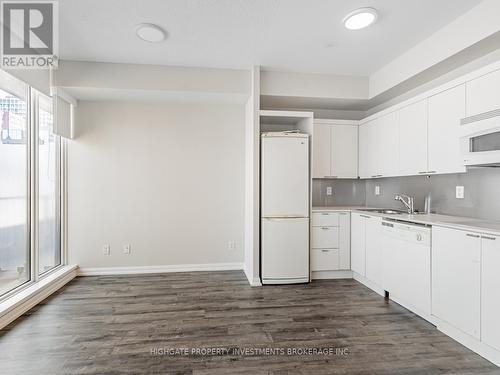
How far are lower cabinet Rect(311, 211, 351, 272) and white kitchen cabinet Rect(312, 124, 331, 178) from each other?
0.62 metres

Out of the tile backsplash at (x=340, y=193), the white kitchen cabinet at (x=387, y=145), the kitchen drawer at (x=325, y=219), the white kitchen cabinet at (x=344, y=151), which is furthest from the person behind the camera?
the tile backsplash at (x=340, y=193)

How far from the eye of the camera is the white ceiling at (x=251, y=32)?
2.32 m

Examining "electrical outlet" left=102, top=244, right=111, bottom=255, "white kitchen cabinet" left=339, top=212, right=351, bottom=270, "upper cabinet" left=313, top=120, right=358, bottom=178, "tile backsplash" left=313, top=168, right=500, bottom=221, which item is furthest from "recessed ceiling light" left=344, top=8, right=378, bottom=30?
"electrical outlet" left=102, top=244, right=111, bottom=255

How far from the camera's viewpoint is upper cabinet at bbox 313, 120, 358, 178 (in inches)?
154

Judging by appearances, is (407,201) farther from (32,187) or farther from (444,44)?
(32,187)

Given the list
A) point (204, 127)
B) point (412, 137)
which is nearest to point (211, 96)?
point (204, 127)

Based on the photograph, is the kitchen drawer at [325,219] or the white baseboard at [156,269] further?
the white baseboard at [156,269]

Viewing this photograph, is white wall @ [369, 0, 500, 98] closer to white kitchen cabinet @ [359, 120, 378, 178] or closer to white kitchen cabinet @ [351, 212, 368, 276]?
white kitchen cabinet @ [359, 120, 378, 178]

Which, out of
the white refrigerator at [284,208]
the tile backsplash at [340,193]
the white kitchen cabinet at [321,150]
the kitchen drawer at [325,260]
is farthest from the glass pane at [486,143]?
the tile backsplash at [340,193]

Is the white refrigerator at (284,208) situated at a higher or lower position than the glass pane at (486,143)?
lower

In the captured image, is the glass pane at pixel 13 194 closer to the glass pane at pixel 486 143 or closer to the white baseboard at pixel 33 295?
the white baseboard at pixel 33 295

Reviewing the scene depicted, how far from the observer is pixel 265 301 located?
9.80ft

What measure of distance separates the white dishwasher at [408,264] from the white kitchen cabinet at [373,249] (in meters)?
0.09

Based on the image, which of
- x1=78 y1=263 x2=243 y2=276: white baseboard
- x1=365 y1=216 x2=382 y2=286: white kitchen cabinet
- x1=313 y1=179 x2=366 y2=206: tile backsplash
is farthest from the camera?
x1=313 y1=179 x2=366 y2=206: tile backsplash
